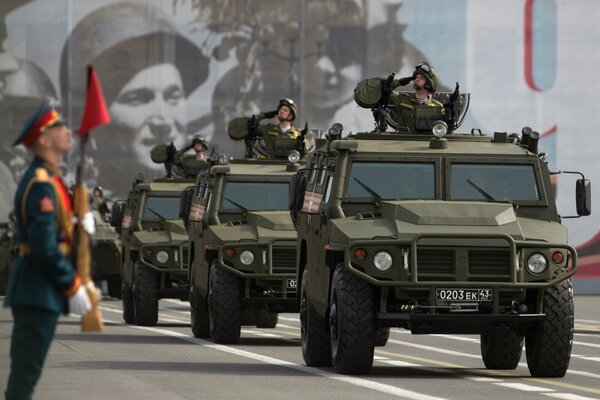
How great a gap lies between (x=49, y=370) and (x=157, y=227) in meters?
13.1

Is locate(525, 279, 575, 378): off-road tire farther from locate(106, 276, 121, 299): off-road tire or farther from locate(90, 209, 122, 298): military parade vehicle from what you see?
locate(106, 276, 121, 299): off-road tire

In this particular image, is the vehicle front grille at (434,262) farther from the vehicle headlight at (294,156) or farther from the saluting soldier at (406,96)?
the vehicle headlight at (294,156)

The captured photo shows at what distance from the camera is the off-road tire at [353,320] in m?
17.1

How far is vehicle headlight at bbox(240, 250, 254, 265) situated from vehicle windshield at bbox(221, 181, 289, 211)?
1.56m

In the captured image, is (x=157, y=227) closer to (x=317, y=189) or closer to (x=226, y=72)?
(x=317, y=189)

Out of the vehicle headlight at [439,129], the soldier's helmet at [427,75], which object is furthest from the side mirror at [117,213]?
the vehicle headlight at [439,129]

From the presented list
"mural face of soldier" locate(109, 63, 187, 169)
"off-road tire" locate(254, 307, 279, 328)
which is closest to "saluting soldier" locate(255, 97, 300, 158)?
"off-road tire" locate(254, 307, 279, 328)

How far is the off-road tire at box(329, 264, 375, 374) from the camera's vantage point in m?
17.1

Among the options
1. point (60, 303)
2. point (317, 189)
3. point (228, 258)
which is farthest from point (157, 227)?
point (60, 303)

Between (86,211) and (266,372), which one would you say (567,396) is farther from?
(86,211)

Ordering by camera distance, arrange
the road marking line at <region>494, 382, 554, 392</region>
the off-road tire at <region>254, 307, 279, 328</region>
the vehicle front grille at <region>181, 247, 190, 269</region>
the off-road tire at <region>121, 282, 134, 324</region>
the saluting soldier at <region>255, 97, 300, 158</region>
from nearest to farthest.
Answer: the road marking line at <region>494, 382, 554, 392</region>
the saluting soldier at <region>255, 97, 300, 158</region>
the off-road tire at <region>254, 307, 279, 328</region>
the vehicle front grille at <region>181, 247, 190, 269</region>
the off-road tire at <region>121, 282, 134, 324</region>

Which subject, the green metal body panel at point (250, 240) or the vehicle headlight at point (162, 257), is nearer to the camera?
the green metal body panel at point (250, 240)

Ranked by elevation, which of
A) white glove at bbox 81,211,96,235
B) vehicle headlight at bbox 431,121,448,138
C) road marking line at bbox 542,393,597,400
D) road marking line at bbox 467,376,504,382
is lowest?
road marking line at bbox 542,393,597,400

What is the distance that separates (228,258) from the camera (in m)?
23.7
